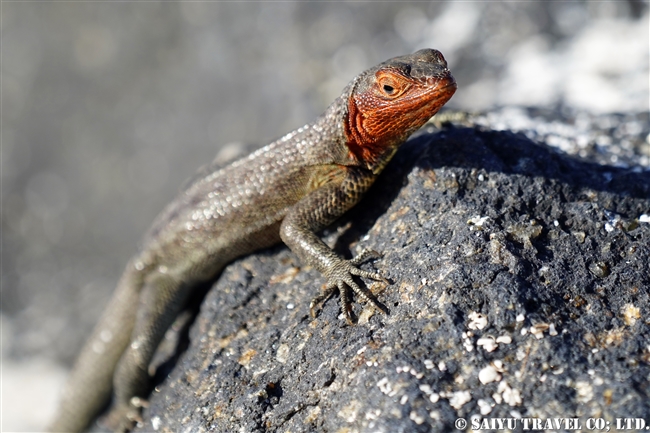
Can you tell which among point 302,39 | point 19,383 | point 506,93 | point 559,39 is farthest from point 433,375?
point 19,383

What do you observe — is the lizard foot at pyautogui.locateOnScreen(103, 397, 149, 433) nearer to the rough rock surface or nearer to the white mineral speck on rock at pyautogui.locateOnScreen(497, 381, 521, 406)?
the rough rock surface

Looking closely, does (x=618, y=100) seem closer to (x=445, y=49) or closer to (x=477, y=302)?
(x=445, y=49)

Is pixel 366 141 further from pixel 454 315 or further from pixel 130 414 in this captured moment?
pixel 130 414

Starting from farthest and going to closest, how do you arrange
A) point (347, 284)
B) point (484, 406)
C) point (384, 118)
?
point (384, 118) < point (347, 284) < point (484, 406)

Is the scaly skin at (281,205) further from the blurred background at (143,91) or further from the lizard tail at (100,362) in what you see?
the blurred background at (143,91)

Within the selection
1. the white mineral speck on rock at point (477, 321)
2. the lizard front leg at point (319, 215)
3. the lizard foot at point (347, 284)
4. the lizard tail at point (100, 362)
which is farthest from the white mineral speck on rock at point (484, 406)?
the lizard tail at point (100, 362)

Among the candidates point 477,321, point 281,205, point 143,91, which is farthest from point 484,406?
point 143,91
